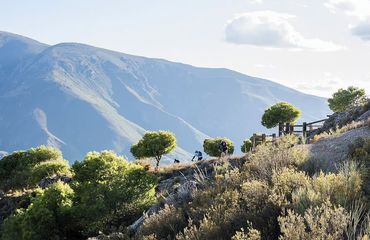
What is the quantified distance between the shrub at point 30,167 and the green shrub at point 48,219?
18015 millimetres

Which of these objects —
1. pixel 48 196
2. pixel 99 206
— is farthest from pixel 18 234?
pixel 99 206

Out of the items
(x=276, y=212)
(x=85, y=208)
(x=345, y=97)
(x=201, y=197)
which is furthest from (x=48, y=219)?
(x=345, y=97)

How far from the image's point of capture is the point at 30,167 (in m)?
45.6

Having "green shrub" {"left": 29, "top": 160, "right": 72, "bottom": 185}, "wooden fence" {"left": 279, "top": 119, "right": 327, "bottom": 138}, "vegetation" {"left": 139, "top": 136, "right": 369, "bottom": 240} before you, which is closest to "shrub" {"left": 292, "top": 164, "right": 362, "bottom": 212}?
"vegetation" {"left": 139, "top": 136, "right": 369, "bottom": 240}

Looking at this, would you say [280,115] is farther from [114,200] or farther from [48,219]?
[48,219]

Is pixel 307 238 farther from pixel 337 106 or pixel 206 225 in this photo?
pixel 337 106

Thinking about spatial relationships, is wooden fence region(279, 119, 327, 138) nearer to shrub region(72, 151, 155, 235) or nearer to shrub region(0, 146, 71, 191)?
shrub region(72, 151, 155, 235)

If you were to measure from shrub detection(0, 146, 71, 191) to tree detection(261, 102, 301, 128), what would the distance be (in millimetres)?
24487

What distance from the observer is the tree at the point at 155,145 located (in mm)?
44781

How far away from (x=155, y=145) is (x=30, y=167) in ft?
42.4

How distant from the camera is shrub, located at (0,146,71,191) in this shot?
4184 cm

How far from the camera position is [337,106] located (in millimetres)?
59281

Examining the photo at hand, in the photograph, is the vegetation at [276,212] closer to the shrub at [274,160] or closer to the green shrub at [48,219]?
the shrub at [274,160]

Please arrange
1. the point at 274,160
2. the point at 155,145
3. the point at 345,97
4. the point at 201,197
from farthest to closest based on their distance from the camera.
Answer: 1. the point at 345,97
2. the point at 155,145
3. the point at 274,160
4. the point at 201,197
